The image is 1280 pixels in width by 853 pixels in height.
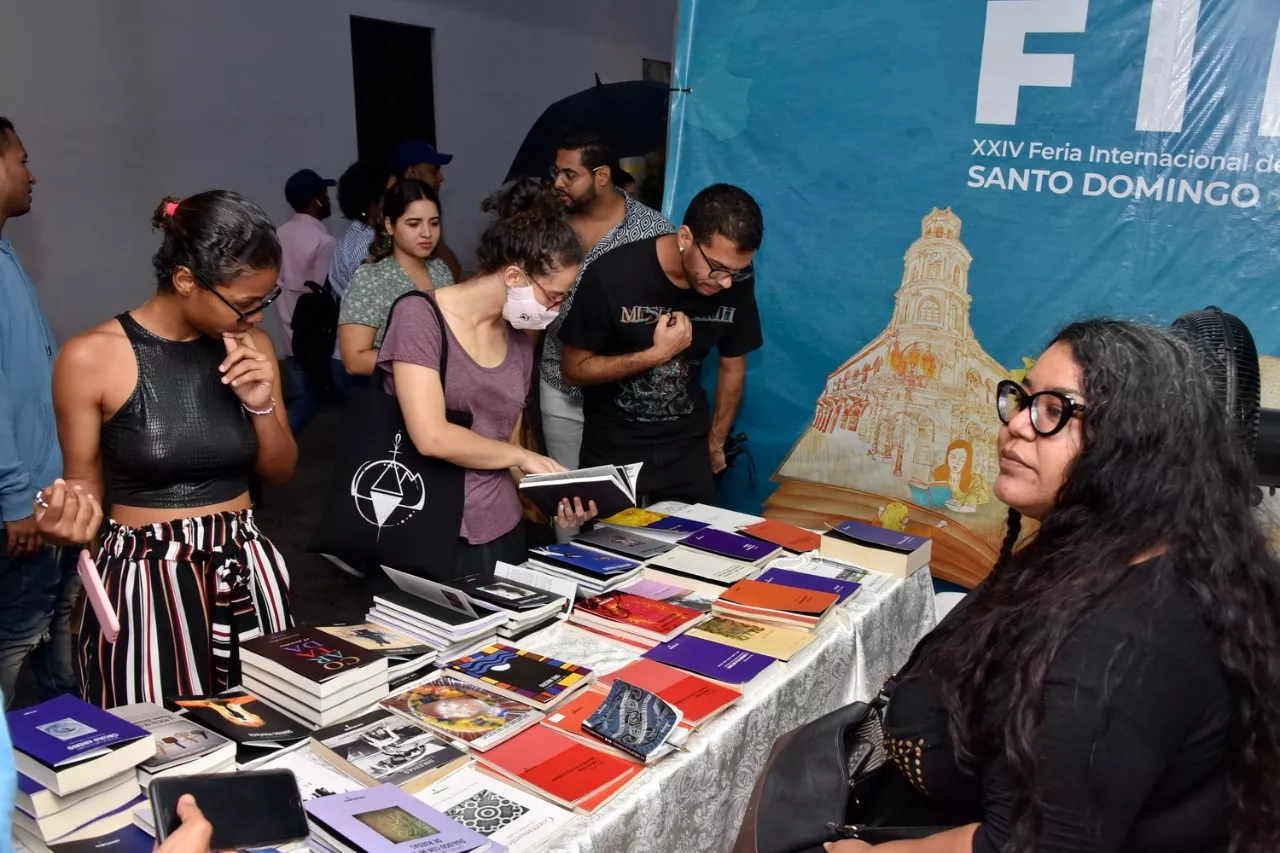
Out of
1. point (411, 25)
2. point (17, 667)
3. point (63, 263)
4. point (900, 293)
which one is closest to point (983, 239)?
point (900, 293)

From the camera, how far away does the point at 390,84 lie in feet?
24.6

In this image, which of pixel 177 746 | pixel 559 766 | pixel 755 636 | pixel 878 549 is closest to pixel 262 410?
pixel 177 746

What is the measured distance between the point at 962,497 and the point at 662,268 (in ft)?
4.45

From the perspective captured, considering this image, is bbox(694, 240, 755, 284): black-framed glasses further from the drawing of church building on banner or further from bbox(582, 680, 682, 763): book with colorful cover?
bbox(582, 680, 682, 763): book with colorful cover

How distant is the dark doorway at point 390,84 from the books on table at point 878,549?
5.90 metres

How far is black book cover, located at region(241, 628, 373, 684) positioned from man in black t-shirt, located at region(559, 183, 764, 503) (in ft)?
4.63

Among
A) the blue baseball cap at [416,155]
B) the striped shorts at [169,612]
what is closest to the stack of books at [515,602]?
the striped shorts at [169,612]

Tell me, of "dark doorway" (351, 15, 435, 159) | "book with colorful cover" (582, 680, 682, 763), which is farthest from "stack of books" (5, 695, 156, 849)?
"dark doorway" (351, 15, 435, 159)

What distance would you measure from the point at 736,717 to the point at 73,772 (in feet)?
3.35

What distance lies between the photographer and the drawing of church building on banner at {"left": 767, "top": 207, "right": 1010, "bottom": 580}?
3277 mm

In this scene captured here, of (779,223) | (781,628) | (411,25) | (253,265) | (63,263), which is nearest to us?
(253,265)

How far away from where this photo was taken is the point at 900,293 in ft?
11.1

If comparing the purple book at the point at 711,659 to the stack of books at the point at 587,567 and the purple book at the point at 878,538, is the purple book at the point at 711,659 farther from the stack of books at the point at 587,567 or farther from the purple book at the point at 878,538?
the purple book at the point at 878,538

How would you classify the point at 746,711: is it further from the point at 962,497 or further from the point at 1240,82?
the point at 1240,82
